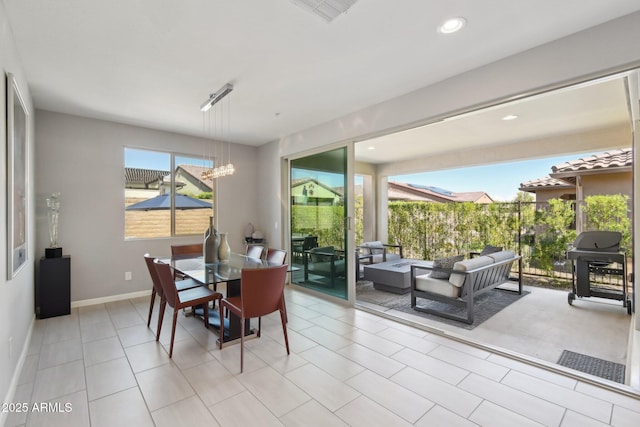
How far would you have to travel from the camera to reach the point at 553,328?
11.2 ft

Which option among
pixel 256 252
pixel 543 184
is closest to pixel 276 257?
pixel 256 252

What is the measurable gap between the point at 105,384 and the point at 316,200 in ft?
11.1

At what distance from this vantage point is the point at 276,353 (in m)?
2.77

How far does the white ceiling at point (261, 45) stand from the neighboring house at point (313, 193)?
1335mm

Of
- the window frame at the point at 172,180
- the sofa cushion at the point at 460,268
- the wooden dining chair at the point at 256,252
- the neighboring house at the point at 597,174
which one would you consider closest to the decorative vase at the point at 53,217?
the window frame at the point at 172,180

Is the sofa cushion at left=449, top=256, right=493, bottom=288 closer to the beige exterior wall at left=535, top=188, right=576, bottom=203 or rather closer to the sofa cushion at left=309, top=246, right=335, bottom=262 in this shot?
the sofa cushion at left=309, top=246, right=335, bottom=262

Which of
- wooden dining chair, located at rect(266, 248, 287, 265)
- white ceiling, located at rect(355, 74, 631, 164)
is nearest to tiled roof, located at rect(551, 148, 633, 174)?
white ceiling, located at rect(355, 74, 631, 164)

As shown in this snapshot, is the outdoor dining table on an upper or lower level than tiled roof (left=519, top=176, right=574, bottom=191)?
lower

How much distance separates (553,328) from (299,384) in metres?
3.05

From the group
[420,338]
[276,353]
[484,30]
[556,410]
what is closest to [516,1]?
[484,30]

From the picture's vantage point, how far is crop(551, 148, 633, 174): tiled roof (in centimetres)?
532

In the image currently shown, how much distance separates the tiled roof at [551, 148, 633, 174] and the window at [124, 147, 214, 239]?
6.91 metres

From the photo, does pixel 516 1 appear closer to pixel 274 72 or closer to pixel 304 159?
pixel 274 72

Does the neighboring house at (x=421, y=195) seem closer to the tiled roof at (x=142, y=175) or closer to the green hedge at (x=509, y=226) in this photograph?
the green hedge at (x=509, y=226)
